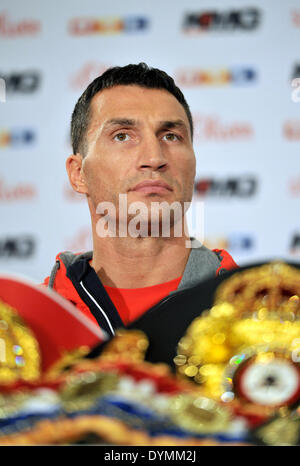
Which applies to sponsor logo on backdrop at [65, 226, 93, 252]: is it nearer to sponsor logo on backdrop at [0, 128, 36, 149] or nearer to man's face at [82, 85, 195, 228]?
sponsor logo on backdrop at [0, 128, 36, 149]

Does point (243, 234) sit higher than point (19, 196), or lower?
lower

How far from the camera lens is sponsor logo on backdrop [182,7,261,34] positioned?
187 centimetres

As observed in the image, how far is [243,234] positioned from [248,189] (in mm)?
159

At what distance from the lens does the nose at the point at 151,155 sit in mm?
615

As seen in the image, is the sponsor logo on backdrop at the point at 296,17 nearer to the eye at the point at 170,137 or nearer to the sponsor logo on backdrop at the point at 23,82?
the sponsor logo on backdrop at the point at 23,82

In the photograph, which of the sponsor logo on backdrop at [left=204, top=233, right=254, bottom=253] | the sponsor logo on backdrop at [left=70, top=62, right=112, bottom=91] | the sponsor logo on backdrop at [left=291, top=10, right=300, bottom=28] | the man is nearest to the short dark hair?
the man

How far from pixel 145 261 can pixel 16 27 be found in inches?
62.1

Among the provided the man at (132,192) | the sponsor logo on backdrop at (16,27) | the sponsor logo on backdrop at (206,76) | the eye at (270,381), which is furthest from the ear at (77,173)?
the sponsor logo on backdrop at (16,27)

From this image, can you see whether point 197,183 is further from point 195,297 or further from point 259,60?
point 195,297

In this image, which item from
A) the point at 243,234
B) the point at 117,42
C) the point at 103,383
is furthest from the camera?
the point at 117,42

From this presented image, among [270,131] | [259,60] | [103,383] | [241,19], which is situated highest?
[241,19]

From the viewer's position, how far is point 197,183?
1.85 meters

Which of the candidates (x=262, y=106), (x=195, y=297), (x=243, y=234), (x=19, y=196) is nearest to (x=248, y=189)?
(x=243, y=234)

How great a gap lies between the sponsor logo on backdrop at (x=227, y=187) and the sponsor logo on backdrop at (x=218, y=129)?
0.14 metres
